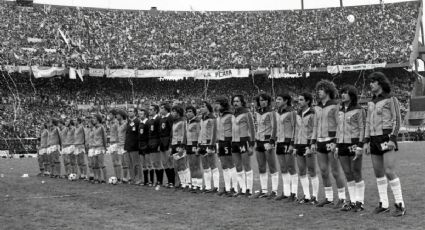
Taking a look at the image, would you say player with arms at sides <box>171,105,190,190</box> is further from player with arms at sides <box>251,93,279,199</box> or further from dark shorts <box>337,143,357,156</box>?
dark shorts <box>337,143,357,156</box>

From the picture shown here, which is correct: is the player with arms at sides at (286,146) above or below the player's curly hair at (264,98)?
below

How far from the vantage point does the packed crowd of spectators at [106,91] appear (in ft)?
132

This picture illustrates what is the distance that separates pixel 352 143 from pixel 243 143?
3.36 m

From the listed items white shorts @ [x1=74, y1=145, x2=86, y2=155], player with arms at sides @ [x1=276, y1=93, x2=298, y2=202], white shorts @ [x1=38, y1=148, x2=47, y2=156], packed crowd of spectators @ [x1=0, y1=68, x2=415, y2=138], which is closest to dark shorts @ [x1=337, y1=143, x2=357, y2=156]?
player with arms at sides @ [x1=276, y1=93, x2=298, y2=202]

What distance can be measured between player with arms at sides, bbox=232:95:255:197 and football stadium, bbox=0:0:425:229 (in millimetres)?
33

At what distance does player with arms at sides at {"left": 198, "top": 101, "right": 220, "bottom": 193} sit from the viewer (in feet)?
44.0

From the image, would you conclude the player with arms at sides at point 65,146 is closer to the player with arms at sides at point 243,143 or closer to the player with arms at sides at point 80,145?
the player with arms at sides at point 80,145

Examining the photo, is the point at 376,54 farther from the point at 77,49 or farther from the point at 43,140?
the point at 43,140

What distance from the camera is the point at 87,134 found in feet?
59.0

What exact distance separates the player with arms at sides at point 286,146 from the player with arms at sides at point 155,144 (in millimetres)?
4457

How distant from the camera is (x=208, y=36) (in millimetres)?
54094

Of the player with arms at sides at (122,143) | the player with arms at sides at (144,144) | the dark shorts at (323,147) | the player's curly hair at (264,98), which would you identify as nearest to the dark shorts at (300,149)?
the dark shorts at (323,147)

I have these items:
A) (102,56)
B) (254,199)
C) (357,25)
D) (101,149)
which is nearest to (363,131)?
(254,199)

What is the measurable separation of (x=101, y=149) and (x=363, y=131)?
958cm
